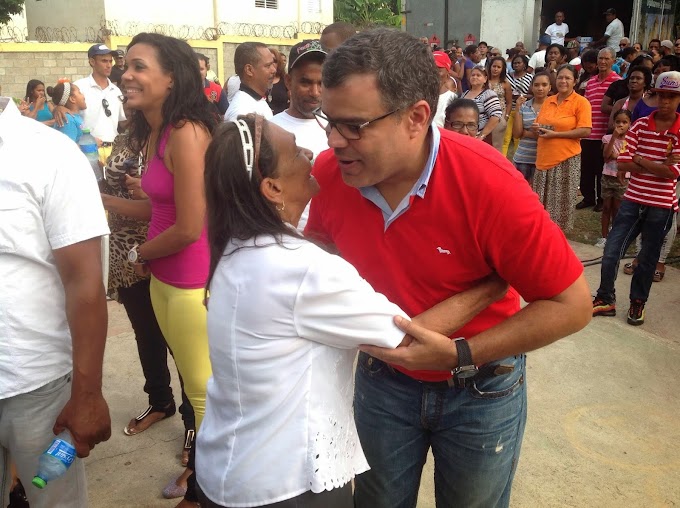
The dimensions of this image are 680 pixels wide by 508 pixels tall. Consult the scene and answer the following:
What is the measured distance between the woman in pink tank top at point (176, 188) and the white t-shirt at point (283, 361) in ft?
3.55

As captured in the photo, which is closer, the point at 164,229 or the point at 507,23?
the point at 164,229

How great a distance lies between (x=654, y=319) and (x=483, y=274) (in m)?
4.06

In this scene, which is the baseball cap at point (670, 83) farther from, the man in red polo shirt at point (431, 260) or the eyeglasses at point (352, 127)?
the eyeglasses at point (352, 127)

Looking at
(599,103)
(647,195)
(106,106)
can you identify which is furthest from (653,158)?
(106,106)

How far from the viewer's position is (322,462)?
5.28 feet

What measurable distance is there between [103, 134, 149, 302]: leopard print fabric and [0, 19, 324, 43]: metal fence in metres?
13.6

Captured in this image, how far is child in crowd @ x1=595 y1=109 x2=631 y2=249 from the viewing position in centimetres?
689

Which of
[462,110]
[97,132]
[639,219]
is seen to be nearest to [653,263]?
[639,219]

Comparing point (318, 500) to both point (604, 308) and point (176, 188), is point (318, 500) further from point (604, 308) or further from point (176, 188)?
point (604, 308)

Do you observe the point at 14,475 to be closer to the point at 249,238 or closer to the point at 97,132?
the point at 249,238

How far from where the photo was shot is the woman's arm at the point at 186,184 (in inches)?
104

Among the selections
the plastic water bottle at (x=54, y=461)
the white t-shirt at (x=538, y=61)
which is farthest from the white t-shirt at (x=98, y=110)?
the white t-shirt at (x=538, y=61)

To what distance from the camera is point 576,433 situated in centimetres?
358

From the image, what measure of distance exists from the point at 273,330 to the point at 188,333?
1.38 meters
